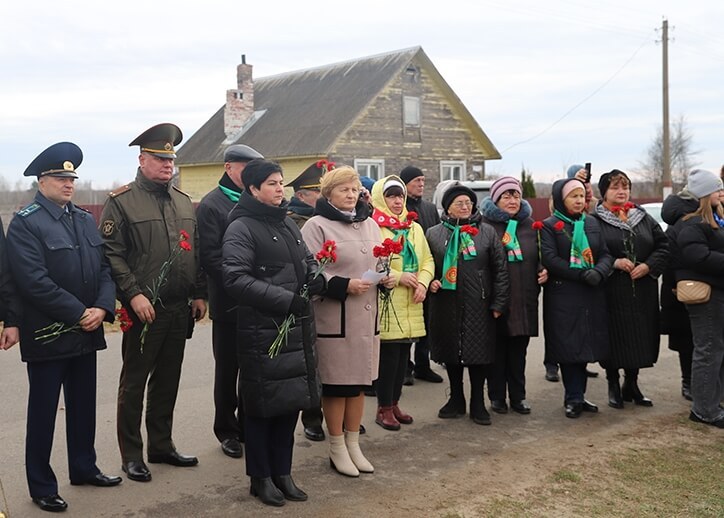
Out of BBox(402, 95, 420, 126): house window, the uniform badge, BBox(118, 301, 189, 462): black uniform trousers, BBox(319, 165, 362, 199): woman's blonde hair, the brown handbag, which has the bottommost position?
BBox(118, 301, 189, 462): black uniform trousers

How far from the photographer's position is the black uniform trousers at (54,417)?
15.5 ft

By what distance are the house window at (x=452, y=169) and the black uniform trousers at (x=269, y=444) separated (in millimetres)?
24591

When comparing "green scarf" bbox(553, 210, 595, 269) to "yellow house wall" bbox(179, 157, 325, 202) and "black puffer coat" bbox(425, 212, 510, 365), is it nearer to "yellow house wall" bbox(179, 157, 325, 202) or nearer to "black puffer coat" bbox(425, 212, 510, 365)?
"black puffer coat" bbox(425, 212, 510, 365)

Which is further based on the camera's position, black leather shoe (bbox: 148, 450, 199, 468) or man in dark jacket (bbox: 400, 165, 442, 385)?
man in dark jacket (bbox: 400, 165, 442, 385)

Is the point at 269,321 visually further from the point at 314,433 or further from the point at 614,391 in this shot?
the point at 614,391

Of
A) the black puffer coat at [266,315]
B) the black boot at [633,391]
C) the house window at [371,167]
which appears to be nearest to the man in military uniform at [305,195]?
the black puffer coat at [266,315]

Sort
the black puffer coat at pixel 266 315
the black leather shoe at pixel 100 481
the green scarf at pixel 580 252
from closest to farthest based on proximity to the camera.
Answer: the black puffer coat at pixel 266 315
the black leather shoe at pixel 100 481
the green scarf at pixel 580 252

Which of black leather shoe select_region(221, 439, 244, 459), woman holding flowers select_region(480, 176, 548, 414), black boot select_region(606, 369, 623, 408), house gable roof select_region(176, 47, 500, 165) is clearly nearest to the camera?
black leather shoe select_region(221, 439, 244, 459)

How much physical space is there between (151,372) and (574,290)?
3438 millimetres

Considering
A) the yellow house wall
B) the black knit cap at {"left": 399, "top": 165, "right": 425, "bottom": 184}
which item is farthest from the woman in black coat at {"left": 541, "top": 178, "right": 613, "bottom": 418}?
the yellow house wall

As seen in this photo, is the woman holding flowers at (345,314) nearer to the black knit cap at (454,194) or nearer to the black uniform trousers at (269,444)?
the black uniform trousers at (269,444)

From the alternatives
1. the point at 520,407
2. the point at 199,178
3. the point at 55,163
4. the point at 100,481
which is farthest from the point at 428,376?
the point at 199,178

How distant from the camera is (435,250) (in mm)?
6750

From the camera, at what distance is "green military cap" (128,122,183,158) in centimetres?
522
